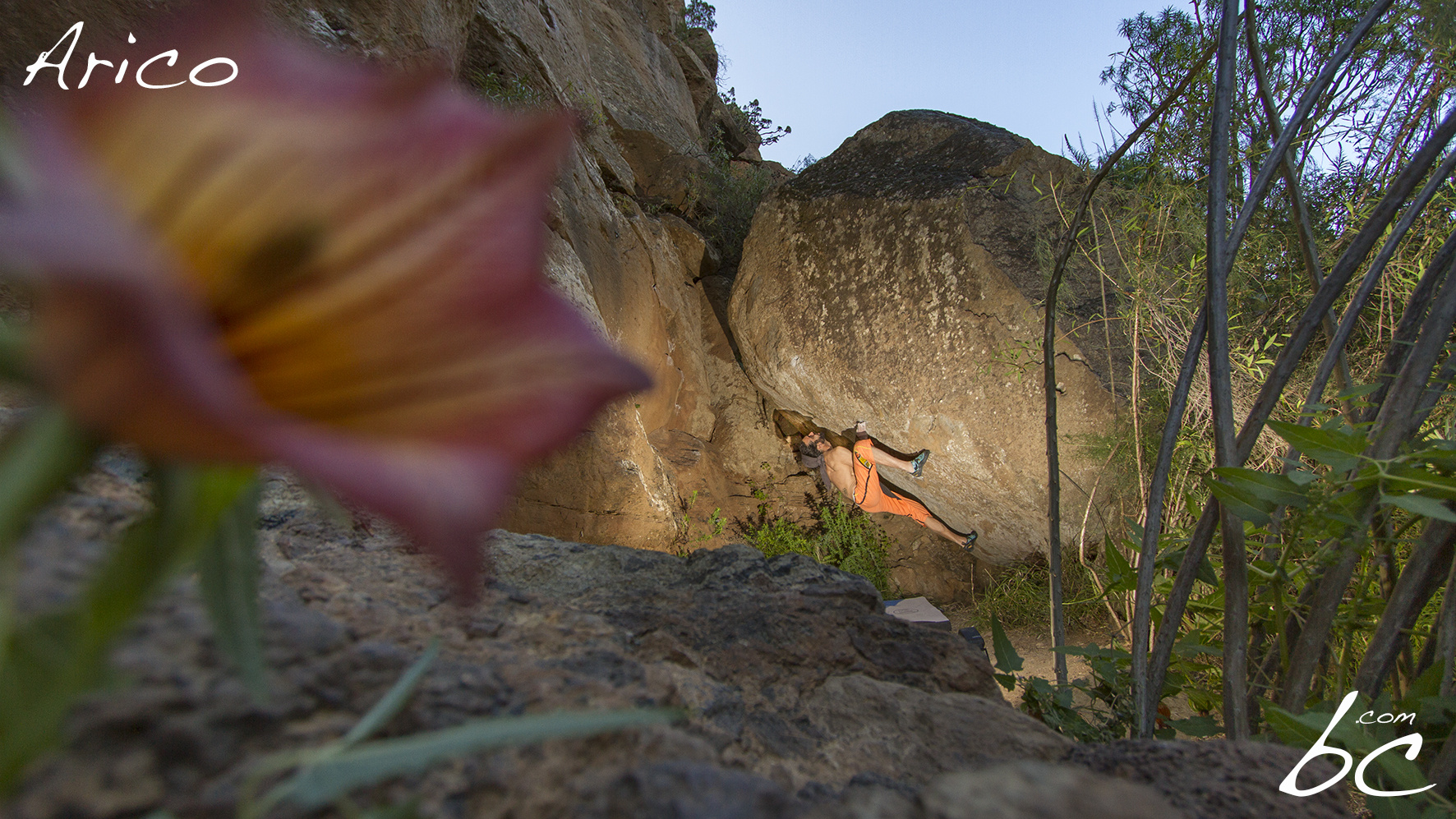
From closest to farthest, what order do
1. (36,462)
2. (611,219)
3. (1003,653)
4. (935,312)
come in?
(36,462)
(1003,653)
(935,312)
(611,219)

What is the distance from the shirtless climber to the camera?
407 cm

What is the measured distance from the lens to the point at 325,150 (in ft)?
0.65

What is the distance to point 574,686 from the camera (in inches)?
17.5

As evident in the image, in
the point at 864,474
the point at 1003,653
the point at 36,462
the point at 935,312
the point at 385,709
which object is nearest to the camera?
the point at 36,462

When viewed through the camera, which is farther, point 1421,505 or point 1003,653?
point 1003,653

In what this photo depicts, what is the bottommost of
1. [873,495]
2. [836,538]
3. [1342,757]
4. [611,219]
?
[836,538]

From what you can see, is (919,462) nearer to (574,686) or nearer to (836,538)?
(836,538)

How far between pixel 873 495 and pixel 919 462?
1.92 feet

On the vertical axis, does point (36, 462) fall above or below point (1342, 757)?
above

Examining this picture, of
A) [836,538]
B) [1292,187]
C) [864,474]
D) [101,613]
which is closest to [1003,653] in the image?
[1292,187]

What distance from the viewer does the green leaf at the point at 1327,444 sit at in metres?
0.65

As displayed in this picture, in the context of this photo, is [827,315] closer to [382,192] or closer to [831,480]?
[831,480]

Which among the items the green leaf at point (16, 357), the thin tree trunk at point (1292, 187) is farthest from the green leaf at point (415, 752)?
the thin tree trunk at point (1292, 187)

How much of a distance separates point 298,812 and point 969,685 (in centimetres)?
62
